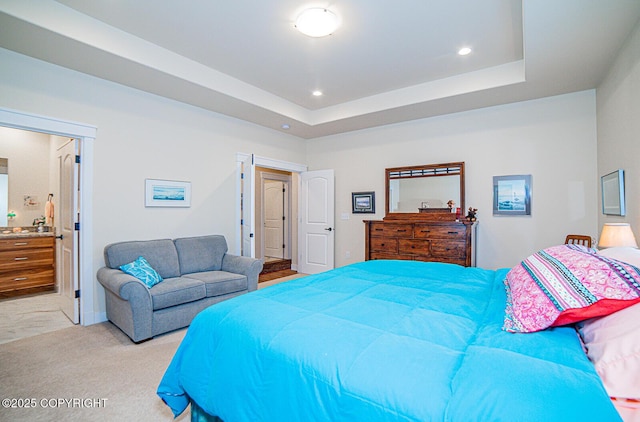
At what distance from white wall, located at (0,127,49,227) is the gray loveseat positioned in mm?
2952

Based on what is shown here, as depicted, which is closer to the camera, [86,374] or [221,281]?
[86,374]

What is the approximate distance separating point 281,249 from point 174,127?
4.02 metres

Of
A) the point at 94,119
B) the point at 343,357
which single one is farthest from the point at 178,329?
the point at 343,357

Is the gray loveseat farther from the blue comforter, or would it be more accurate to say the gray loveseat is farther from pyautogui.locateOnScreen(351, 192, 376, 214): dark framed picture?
pyautogui.locateOnScreen(351, 192, 376, 214): dark framed picture

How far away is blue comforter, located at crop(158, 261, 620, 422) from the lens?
0.85m

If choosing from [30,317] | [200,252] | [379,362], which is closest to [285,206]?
[200,252]

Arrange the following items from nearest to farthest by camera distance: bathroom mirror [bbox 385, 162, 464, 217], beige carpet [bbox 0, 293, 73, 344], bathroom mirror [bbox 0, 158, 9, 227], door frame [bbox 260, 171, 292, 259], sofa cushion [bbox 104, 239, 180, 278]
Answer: beige carpet [bbox 0, 293, 73, 344]
sofa cushion [bbox 104, 239, 180, 278]
bathroom mirror [bbox 385, 162, 464, 217]
bathroom mirror [bbox 0, 158, 9, 227]
door frame [bbox 260, 171, 292, 259]

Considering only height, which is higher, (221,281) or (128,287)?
(128,287)

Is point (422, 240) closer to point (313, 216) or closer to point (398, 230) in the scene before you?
point (398, 230)

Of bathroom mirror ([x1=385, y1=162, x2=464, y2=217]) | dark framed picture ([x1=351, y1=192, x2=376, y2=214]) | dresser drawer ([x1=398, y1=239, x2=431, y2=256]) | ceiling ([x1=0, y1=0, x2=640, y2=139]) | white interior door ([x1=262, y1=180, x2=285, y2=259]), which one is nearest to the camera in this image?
ceiling ([x1=0, y1=0, x2=640, y2=139])

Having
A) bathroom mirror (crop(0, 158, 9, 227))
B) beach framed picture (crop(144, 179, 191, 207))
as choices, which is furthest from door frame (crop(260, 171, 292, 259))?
bathroom mirror (crop(0, 158, 9, 227))

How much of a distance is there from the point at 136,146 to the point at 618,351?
443cm

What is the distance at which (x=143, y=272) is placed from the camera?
3.30 meters

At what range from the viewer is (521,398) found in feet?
2.71
